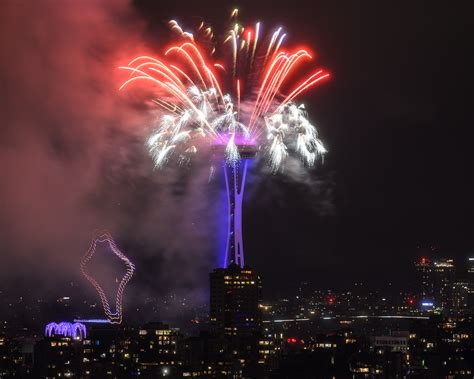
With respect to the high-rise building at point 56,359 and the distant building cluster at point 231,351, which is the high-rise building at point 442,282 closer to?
the distant building cluster at point 231,351

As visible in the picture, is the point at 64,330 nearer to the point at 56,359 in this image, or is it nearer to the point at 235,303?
the point at 56,359

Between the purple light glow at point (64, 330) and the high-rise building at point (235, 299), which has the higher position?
the high-rise building at point (235, 299)

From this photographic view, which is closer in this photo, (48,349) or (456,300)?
(48,349)

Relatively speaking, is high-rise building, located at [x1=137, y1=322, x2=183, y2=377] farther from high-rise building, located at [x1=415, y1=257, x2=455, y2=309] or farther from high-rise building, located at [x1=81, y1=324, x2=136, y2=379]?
high-rise building, located at [x1=415, y1=257, x2=455, y2=309]

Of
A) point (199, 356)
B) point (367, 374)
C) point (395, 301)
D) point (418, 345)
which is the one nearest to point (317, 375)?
point (367, 374)

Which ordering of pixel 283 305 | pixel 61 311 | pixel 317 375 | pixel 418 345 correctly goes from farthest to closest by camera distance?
pixel 283 305, pixel 61 311, pixel 418 345, pixel 317 375

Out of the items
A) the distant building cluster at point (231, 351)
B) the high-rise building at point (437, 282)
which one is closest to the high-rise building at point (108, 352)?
the distant building cluster at point (231, 351)

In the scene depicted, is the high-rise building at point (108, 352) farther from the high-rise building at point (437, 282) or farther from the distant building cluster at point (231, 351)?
the high-rise building at point (437, 282)

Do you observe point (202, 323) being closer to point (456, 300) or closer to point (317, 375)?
point (317, 375)

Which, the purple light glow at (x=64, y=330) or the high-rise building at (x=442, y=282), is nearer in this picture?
the purple light glow at (x=64, y=330)
